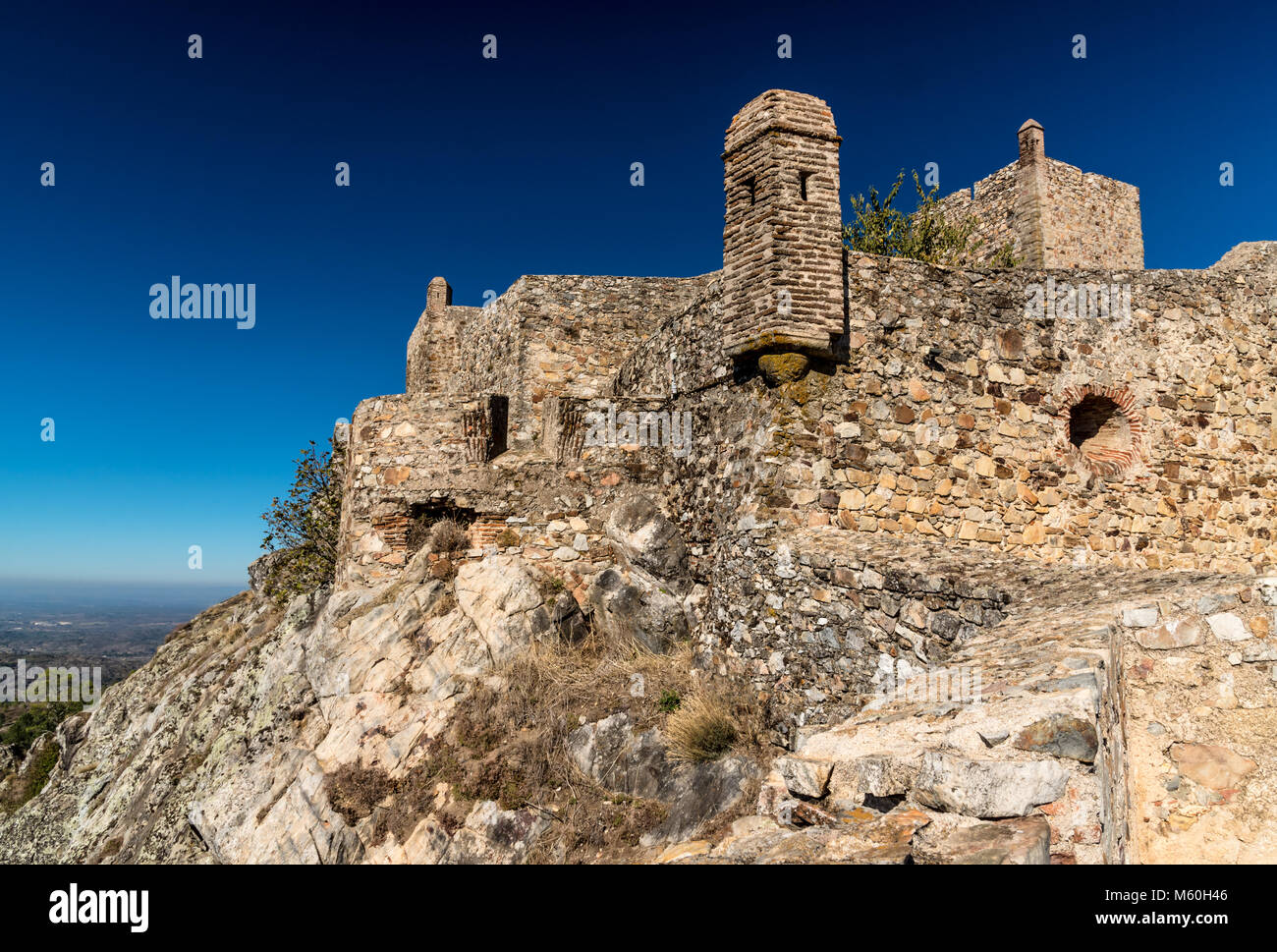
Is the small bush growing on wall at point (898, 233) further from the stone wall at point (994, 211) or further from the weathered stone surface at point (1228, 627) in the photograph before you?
the weathered stone surface at point (1228, 627)

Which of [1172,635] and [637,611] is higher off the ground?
[1172,635]

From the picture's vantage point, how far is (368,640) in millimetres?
9148

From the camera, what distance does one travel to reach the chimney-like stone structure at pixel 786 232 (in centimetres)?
763

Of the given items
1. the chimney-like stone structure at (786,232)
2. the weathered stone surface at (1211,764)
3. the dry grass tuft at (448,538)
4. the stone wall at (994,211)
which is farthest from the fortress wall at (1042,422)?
the stone wall at (994,211)

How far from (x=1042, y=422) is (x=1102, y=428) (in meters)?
1.31

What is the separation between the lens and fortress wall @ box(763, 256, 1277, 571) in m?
7.79

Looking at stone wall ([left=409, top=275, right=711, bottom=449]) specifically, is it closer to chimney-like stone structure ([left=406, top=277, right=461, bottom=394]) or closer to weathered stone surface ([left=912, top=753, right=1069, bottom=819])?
chimney-like stone structure ([left=406, top=277, right=461, bottom=394])

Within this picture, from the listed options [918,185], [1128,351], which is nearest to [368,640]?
[1128,351]

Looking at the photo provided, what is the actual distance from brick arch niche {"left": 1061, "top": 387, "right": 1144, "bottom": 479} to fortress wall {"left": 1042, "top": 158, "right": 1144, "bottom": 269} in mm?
7380

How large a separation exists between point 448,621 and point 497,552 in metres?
1.12

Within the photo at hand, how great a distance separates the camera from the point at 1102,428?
9211mm

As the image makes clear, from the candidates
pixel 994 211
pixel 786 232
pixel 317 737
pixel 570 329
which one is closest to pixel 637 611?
pixel 317 737

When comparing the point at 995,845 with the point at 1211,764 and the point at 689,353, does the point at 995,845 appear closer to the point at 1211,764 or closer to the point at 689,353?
the point at 1211,764
